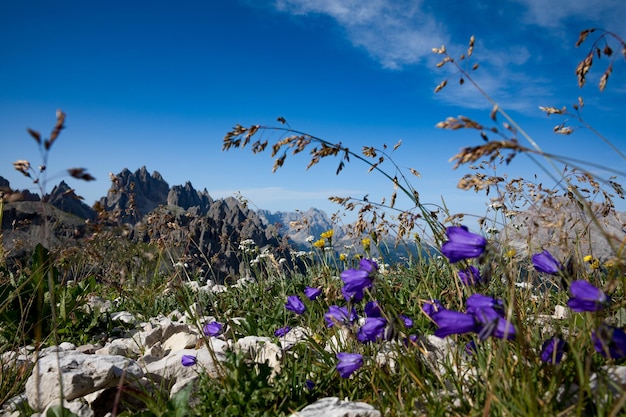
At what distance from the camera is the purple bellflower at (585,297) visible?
152 cm

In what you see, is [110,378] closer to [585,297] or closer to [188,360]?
[188,360]

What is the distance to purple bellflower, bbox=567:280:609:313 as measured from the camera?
1.52 meters

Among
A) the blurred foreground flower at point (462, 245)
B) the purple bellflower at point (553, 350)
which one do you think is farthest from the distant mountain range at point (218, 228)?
the purple bellflower at point (553, 350)

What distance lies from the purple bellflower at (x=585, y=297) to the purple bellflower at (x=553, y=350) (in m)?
0.32

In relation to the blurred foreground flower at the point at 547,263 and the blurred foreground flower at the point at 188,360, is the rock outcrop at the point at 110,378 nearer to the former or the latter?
the blurred foreground flower at the point at 188,360

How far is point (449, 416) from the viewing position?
1.96 metres

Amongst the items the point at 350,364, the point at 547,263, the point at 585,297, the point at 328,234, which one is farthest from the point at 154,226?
the point at 585,297

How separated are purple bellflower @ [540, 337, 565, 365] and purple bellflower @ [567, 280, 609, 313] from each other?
32 cm

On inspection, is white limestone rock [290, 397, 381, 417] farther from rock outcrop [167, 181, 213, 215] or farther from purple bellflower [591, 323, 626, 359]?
rock outcrop [167, 181, 213, 215]

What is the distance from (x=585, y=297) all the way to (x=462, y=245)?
1.48 ft

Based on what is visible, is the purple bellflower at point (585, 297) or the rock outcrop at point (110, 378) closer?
the purple bellflower at point (585, 297)

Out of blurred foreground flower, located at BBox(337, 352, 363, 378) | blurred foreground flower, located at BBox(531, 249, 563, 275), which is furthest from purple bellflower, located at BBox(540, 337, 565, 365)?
blurred foreground flower, located at BBox(337, 352, 363, 378)

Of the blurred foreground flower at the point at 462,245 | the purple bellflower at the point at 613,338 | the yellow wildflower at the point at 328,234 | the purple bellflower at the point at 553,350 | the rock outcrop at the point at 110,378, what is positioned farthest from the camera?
the yellow wildflower at the point at 328,234

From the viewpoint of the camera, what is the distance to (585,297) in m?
1.54
